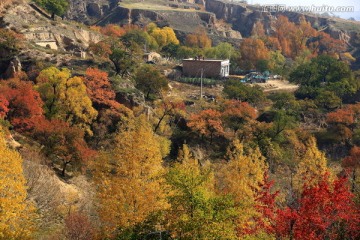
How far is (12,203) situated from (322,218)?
16.5 meters

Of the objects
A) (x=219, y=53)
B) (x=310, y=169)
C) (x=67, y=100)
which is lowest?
(x=219, y=53)

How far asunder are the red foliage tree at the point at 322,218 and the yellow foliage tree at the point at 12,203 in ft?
44.6

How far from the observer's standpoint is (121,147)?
25.0 metres

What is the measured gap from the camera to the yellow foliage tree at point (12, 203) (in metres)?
19.0

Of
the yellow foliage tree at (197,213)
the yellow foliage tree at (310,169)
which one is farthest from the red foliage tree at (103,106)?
the yellow foliage tree at (197,213)

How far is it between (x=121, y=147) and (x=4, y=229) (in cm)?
881

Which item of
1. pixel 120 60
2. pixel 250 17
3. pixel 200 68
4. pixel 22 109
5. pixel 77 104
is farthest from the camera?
pixel 250 17

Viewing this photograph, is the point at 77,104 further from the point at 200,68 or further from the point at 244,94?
the point at 200,68

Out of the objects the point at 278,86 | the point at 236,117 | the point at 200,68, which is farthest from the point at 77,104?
the point at 278,86

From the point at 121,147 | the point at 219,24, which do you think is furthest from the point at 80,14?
the point at 121,147

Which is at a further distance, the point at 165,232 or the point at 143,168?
the point at 143,168

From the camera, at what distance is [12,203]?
19.3 meters

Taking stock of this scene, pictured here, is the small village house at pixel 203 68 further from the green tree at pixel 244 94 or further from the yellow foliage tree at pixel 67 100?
the yellow foliage tree at pixel 67 100

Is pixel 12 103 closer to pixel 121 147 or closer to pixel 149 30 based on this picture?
pixel 121 147
